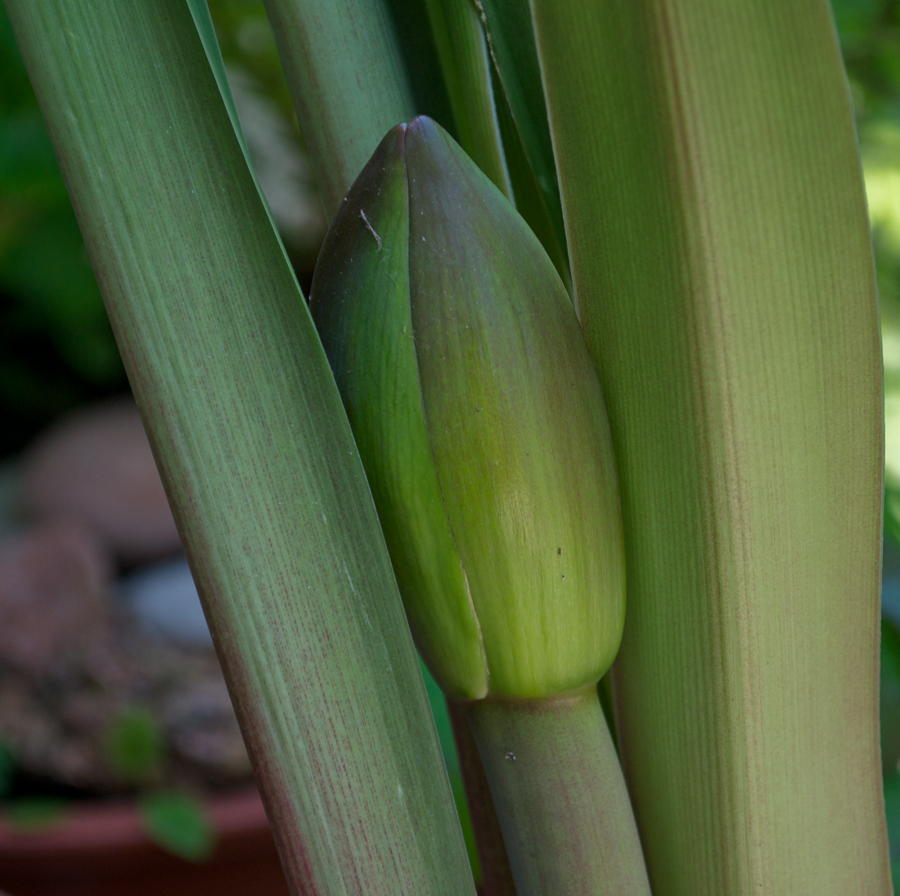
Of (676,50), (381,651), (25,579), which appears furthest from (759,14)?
(25,579)

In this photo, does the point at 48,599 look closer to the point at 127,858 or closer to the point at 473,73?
the point at 127,858

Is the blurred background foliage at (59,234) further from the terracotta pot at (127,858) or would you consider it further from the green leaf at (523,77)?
the green leaf at (523,77)

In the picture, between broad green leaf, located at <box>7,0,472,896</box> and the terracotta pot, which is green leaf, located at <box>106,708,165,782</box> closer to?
the terracotta pot

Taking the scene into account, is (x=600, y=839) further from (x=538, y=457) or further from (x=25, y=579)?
(x=25, y=579)

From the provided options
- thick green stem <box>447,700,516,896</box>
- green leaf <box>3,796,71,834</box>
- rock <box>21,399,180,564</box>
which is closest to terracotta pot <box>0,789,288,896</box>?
green leaf <box>3,796,71,834</box>

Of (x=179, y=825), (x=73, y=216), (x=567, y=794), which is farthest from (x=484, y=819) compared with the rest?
(x=73, y=216)

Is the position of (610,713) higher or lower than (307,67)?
lower

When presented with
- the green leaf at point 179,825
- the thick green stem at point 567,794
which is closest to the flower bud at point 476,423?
the thick green stem at point 567,794
